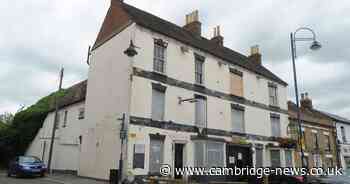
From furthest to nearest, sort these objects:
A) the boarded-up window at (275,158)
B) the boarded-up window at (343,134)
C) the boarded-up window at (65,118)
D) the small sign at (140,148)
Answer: the boarded-up window at (343,134), the boarded-up window at (65,118), the boarded-up window at (275,158), the small sign at (140,148)

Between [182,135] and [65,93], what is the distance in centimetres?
1720

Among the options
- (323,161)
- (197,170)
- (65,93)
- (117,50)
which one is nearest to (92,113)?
(117,50)

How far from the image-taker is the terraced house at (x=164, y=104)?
1730cm

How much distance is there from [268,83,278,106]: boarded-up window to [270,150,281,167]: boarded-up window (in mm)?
4264

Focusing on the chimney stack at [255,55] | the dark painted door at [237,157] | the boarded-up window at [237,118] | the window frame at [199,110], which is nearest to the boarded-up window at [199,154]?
the window frame at [199,110]

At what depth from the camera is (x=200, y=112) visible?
2044 centimetres

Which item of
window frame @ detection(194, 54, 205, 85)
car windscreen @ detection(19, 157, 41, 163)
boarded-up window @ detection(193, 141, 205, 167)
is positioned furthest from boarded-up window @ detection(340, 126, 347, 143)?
car windscreen @ detection(19, 157, 41, 163)

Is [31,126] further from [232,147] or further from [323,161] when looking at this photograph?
[323,161]

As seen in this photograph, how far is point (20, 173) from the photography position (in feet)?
64.0

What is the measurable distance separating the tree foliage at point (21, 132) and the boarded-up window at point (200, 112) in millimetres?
15750

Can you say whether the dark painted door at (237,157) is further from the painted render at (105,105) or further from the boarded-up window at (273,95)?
the painted render at (105,105)

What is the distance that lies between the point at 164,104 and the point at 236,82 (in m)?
7.92

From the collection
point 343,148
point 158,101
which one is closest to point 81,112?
point 158,101

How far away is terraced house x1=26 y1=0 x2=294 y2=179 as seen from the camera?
17297 millimetres
